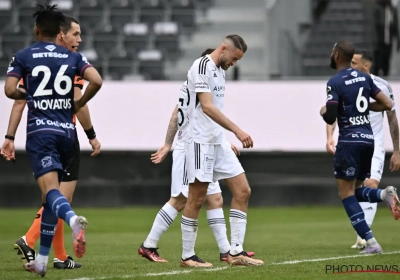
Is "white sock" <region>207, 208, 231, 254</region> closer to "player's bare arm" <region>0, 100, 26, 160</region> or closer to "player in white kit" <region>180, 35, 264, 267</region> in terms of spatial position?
"player in white kit" <region>180, 35, 264, 267</region>

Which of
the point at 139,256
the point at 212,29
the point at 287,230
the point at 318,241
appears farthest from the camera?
the point at 212,29

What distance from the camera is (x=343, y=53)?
938 centimetres

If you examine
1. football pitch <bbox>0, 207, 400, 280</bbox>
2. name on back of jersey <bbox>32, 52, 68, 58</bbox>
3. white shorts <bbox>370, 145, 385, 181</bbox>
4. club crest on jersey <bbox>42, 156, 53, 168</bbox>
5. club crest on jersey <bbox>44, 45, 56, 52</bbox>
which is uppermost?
club crest on jersey <bbox>44, 45, 56, 52</bbox>

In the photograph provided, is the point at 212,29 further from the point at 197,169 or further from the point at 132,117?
the point at 197,169

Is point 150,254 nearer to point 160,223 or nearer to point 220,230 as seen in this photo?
point 160,223

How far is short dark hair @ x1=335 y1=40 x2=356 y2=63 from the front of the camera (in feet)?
30.7

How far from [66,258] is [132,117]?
10.3m

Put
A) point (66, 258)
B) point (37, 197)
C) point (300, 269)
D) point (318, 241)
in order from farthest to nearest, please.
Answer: point (37, 197) → point (318, 241) → point (66, 258) → point (300, 269)

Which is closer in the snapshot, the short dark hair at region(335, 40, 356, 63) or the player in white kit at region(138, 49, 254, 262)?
the player in white kit at region(138, 49, 254, 262)

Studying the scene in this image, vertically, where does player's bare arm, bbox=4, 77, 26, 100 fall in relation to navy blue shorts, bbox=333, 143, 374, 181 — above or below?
above

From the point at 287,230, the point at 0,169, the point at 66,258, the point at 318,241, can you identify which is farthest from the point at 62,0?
the point at 66,258

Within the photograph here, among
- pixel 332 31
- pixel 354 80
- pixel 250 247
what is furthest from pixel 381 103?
pixel 332 31

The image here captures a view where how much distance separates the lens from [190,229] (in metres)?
8.25

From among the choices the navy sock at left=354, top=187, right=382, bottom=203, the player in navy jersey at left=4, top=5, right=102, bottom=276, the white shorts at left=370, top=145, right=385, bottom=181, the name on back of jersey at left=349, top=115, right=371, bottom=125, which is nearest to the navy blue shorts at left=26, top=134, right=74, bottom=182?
the player in navy jersey at left=4, top=5, right=102, bottom=276
